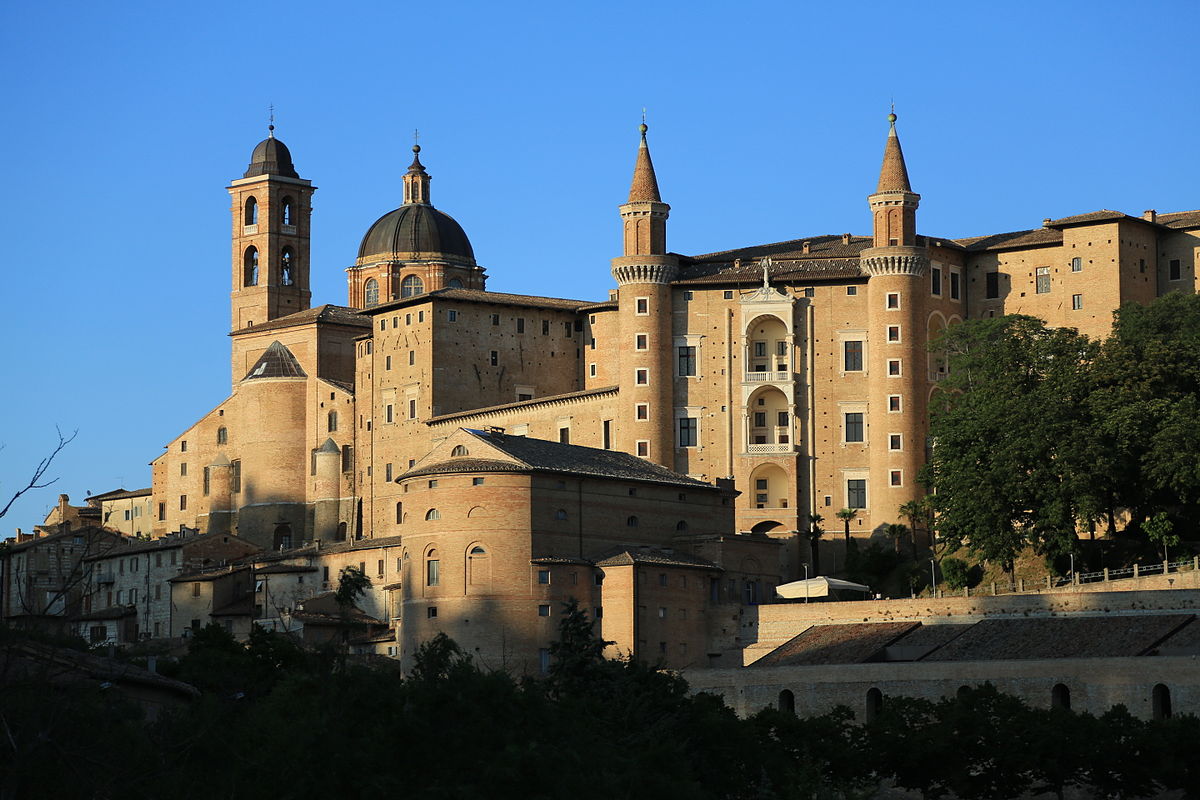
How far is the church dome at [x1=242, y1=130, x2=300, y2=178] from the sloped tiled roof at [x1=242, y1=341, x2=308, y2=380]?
1454cm

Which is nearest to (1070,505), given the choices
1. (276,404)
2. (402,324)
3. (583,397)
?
(583,397)

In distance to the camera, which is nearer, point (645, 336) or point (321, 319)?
point (645, 336)

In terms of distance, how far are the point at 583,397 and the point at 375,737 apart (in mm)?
52676

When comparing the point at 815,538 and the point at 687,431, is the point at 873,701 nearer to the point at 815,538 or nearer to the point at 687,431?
the point at 815,538

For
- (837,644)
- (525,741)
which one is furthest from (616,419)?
(525,741)

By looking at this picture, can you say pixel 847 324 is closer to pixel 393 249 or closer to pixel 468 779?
pixel 393 249

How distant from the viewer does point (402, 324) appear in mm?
91688

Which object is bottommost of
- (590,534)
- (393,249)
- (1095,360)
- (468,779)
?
(468,779)

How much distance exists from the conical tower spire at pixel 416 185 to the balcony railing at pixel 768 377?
36.5 m

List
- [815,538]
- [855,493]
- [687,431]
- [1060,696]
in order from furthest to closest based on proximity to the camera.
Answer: [687,431] → [855,493] → [815,538] → [1060,696]

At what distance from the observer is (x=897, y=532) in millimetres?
78062

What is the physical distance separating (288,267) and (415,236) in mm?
6633

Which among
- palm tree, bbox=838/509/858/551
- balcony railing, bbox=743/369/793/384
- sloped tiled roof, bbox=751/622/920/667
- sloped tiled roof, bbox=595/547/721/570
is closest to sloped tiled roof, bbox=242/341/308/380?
balcony railing, bbox=743/369/793/384

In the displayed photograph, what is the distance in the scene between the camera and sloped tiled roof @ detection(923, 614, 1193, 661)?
181 feet
